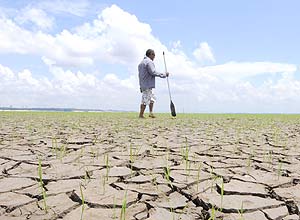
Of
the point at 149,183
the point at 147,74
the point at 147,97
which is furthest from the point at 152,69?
the point at 149,183

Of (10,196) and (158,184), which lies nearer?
(10,196)

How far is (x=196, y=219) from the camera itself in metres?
1.73

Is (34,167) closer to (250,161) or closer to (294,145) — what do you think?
(250,161)

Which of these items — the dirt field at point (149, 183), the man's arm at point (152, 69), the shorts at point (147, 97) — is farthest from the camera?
the shorts at point (147, 97)

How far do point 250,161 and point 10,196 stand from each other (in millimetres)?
1926

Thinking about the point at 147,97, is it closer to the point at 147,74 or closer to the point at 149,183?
the point at 147,74

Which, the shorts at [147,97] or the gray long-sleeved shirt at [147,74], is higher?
the gray long-sleeved shirt at [147,74]

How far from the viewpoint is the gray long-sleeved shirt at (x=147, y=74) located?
8.30 m

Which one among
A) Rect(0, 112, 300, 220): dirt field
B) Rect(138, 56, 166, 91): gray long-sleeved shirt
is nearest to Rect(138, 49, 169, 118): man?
Rect(138, 56, 166, 91): gray long-sleeved shirt

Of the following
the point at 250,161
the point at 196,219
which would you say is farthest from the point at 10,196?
the point at 250,161

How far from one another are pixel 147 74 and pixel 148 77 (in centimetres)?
8

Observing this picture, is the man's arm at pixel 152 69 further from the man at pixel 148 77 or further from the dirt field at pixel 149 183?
the dirt field at pixel 149 183

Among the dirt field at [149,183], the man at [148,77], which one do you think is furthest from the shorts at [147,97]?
the dirt field at [149,183]

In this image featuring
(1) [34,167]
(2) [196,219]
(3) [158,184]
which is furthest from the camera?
(1) [34,167]
